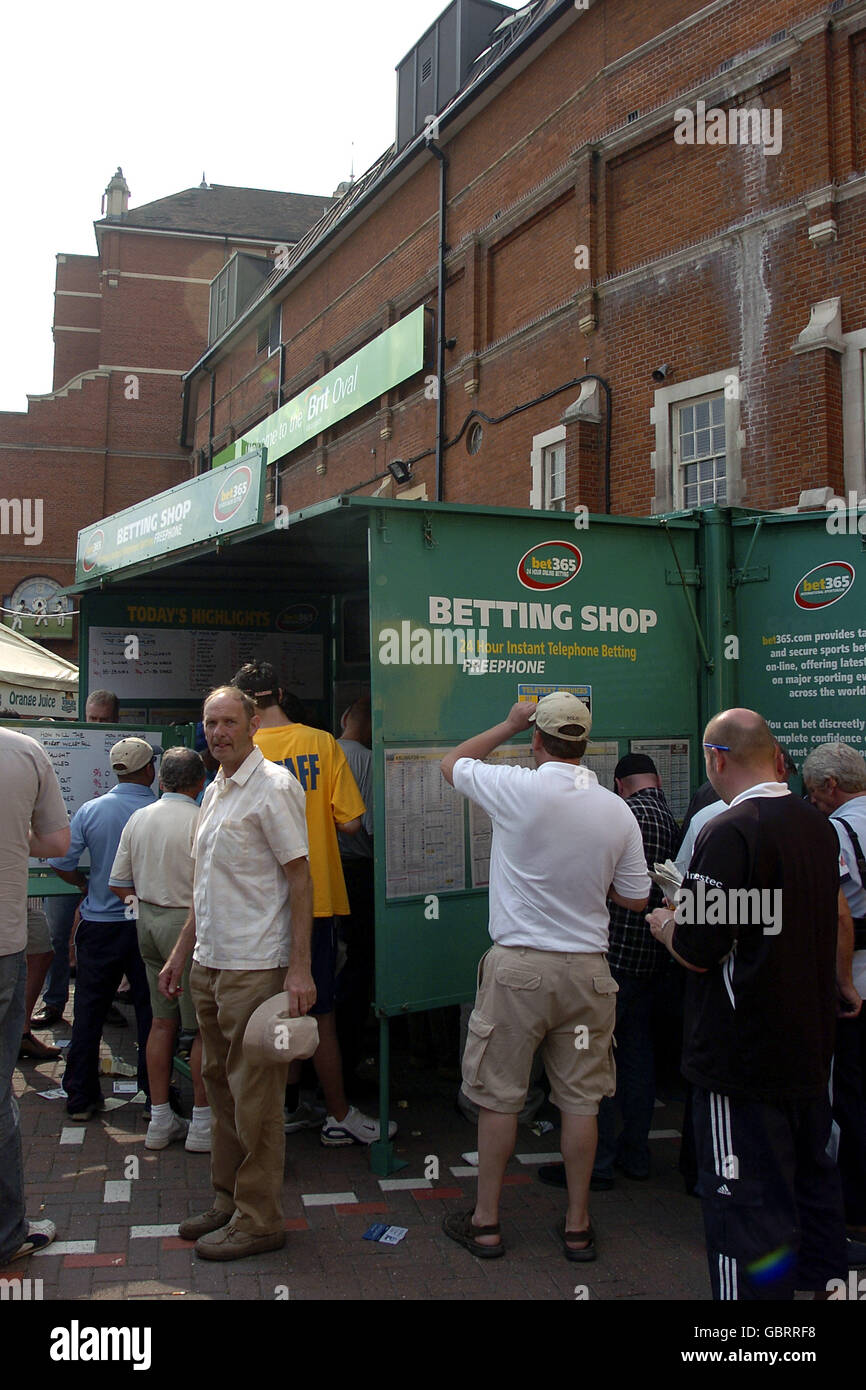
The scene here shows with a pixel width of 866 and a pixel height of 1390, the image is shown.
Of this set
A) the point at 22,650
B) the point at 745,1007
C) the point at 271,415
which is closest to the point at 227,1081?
the point at 745,1007

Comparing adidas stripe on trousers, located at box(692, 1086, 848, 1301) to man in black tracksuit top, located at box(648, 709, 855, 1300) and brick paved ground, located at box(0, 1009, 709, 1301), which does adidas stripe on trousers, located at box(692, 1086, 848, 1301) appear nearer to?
man in black tracksuit top, located at box(648, 709, 855, 1300)

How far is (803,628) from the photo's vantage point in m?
5.95

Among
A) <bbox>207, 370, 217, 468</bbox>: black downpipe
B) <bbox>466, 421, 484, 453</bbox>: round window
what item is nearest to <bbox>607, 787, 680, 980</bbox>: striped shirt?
<bbox>466, 421, 484, 453</bbox>: round window

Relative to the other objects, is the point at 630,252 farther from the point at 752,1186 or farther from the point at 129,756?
the point at 752,1186

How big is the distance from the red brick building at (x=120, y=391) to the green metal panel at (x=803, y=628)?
104 ft

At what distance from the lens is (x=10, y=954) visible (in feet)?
13.1

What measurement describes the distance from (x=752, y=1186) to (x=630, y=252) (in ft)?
43.2

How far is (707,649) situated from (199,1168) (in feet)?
12.9

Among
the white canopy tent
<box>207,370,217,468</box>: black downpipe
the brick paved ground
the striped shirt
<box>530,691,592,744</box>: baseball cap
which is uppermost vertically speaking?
<box>207,370,217,468</box>: black downpipe

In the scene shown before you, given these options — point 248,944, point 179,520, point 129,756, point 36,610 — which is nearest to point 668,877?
point 248,944

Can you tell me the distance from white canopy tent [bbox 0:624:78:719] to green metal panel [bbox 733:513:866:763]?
6486mm

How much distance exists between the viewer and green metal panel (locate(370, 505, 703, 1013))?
16.4 feet

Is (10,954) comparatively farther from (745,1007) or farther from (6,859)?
(745,1007)

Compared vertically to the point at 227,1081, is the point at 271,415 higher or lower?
higher
